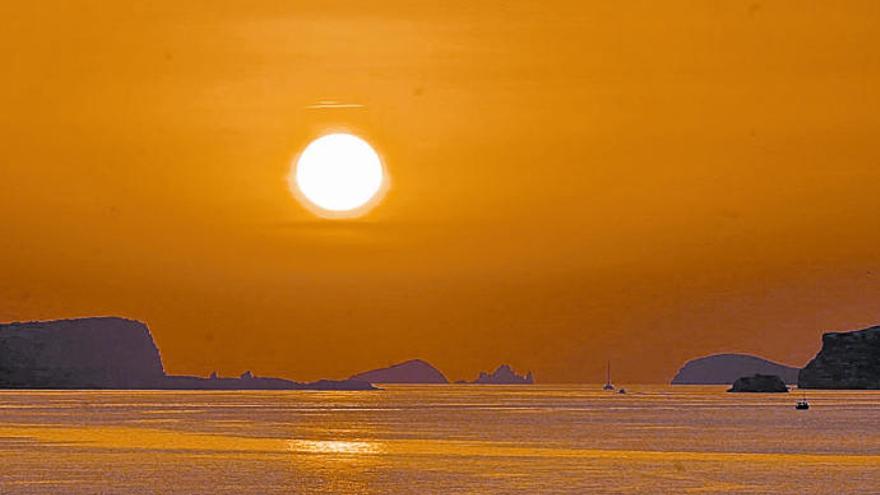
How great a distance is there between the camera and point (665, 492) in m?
90.6

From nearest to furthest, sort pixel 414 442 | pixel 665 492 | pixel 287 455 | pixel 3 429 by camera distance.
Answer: pixel 665 492
pixel 287 455
pixel 414 442
pixel 3 429

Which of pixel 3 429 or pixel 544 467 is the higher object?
pixel 3 429

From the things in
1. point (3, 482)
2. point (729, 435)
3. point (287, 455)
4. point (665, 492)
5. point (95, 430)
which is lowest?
point (665, 492)

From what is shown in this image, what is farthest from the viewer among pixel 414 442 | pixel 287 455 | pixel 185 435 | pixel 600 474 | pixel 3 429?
pixel 3 429

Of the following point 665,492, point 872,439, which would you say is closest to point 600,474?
point 665,492

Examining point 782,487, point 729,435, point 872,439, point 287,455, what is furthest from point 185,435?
point 782,487

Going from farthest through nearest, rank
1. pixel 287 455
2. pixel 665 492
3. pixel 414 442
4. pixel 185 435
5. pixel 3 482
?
pixel 185 435, pixel 414 442, pixel 287 455, pixel 3 482, pixel 665 492

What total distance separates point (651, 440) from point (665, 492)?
7380cm

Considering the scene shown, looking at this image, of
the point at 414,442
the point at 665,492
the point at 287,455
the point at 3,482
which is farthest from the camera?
the point at 414,442

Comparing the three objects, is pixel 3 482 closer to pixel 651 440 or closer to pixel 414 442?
pixel 414 442

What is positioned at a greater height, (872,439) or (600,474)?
(872,439)

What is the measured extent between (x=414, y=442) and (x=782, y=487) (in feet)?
226

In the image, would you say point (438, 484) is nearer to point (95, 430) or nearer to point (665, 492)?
point (665, 492)

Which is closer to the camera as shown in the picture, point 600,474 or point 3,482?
point 3,482
